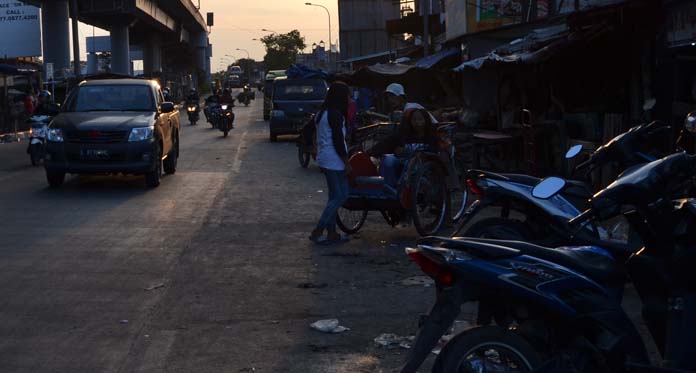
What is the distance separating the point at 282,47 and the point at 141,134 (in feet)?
463

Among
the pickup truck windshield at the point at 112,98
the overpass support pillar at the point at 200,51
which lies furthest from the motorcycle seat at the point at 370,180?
the overpass support pillar at the point at 200,51

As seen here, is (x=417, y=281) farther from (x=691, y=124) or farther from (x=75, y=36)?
(x=75, y=36)

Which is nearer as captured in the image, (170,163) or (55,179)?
(55,179)

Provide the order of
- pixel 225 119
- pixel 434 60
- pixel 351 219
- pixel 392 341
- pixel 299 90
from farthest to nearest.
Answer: pixel 225 119
pixel 299 90
pixel 434 60
pixel 351 219
pixel 392 341

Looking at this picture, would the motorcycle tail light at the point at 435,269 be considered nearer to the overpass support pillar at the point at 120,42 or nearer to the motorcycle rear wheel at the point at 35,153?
the motorcycle rear wheel at the point at 35,153

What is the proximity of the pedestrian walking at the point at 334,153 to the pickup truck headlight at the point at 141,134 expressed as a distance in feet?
21.4

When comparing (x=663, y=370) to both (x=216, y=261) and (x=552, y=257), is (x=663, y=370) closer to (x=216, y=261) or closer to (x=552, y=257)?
(x=552, y=257)

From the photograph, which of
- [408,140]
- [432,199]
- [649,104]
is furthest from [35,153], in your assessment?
[649,104]

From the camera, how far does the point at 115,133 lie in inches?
642

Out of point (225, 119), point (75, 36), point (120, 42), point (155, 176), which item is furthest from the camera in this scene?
point (120, 42)

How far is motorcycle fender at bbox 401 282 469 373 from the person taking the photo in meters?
4.46

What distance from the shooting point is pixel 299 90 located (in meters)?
33.1

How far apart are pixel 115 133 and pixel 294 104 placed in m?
15.7

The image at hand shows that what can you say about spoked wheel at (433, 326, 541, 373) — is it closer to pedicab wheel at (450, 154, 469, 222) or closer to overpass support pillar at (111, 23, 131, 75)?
pedicab wheel at (450, 154, 469, 222)
